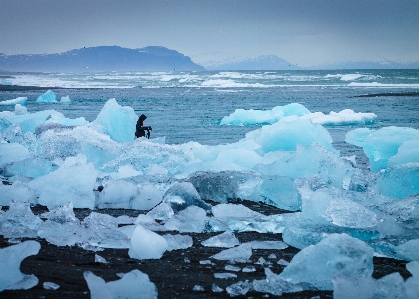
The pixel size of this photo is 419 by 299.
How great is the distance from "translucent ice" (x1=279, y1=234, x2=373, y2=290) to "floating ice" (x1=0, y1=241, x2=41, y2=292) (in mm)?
1211

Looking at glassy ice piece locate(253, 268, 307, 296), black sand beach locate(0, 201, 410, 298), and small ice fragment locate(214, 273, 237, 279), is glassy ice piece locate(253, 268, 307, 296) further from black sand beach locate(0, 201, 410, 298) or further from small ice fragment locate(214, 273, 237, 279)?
small ice fragment locate(214, 273, 237, 279)

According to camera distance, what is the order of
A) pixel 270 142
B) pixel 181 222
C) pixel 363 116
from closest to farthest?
pixel 181 222, pixel 270 142, pixel 363 116

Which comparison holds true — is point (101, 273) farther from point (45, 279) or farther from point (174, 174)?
point (174, 174)

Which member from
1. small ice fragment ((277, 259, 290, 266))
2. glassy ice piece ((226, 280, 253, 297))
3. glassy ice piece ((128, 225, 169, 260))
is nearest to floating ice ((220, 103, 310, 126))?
small ice fragment ((277, 259, 290, 266))

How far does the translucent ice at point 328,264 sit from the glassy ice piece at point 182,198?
1.42 m

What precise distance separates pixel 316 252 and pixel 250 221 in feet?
3.33

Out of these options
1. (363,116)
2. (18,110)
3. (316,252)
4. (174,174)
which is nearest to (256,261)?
(316,252)

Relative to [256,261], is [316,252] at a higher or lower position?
higher

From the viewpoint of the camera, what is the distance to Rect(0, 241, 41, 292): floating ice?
6.11 feet

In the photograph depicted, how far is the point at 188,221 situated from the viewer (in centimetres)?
307

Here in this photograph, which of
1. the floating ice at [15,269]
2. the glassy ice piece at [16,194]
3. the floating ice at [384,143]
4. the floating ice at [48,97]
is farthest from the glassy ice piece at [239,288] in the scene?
the floating ice at [48,97]

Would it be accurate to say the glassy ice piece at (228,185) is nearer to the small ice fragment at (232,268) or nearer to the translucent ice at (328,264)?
the small ice fragment at (232,268)

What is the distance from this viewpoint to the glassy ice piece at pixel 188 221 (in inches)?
118

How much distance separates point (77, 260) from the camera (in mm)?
2273
